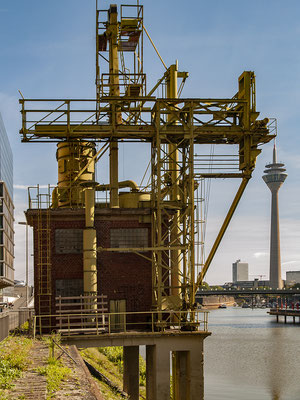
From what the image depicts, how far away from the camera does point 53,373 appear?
51.9 ft

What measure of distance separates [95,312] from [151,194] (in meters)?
6.43

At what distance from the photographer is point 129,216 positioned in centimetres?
2942

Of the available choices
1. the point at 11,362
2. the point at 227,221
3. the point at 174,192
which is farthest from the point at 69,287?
the point at 11,362

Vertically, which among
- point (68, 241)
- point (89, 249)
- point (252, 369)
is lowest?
point (252, 369)

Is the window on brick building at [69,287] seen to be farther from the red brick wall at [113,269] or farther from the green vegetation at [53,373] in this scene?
the green vegetation at [53,373]

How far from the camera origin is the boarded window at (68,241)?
2915cm

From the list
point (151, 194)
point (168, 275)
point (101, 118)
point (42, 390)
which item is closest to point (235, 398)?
point (168, 275)

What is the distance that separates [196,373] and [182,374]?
115cm

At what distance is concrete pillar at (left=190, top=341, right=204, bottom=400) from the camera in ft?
84.3

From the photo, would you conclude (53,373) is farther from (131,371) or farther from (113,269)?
(131,371)

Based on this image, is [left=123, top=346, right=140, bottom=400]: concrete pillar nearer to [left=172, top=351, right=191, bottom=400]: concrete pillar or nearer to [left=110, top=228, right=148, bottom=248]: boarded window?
[left=172, top=351, right=191, bottom=400]: concrete pillar

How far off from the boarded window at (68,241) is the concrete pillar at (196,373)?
24.5 feet

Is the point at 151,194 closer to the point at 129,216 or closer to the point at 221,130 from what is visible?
the point at 129,216

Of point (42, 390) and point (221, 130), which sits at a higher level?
point (221, 130)
